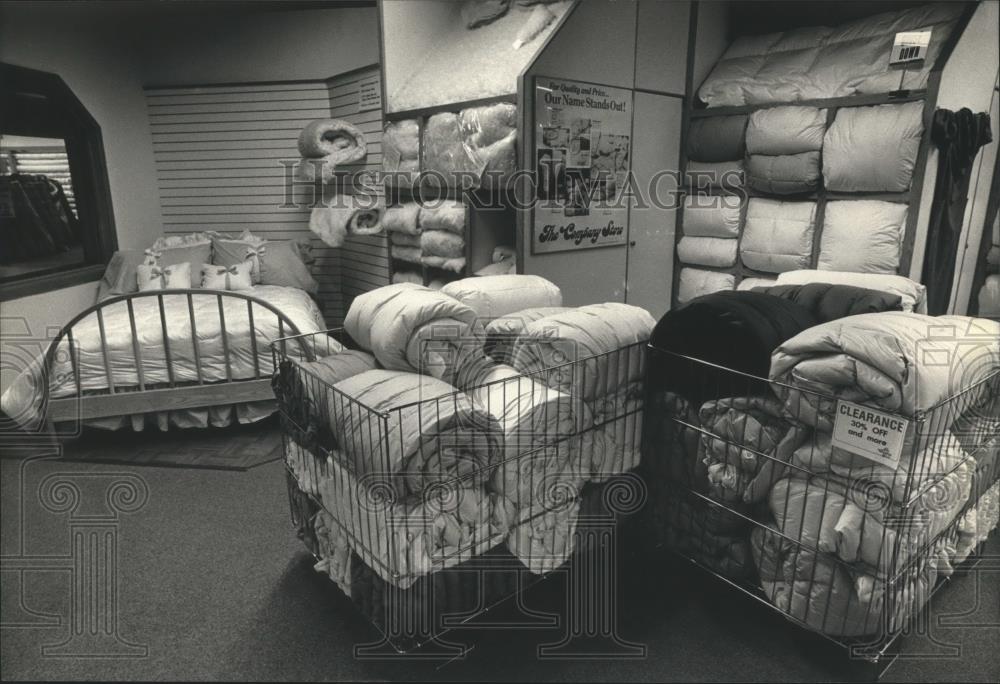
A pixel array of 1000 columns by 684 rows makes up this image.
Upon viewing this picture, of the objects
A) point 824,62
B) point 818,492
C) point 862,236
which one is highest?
point 824,62

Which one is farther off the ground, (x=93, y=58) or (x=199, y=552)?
(x=93, y=58)

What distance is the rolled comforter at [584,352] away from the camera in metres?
1.67

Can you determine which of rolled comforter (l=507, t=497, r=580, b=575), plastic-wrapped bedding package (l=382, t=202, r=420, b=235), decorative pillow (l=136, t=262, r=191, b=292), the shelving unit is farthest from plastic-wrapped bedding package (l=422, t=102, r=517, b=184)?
decorative pillow (l=136, t=262, r=191, b=292)

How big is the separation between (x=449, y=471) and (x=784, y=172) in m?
2.89

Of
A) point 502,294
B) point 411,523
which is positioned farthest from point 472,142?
point 411,523

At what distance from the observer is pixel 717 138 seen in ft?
11.9

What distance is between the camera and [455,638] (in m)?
1.72

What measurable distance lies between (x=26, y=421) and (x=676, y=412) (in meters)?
3.11

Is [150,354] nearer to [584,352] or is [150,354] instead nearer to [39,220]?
[39,220]

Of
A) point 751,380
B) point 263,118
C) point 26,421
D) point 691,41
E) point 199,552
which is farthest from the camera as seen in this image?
point 263,118

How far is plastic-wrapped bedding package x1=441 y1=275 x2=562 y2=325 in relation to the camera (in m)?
2.03

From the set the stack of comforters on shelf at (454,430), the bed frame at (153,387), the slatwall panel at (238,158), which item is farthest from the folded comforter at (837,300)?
the slatwall panel at (238,158)

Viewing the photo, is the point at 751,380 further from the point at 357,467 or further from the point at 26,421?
the point at 26,421

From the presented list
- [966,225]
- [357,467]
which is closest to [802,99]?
[966,225]
